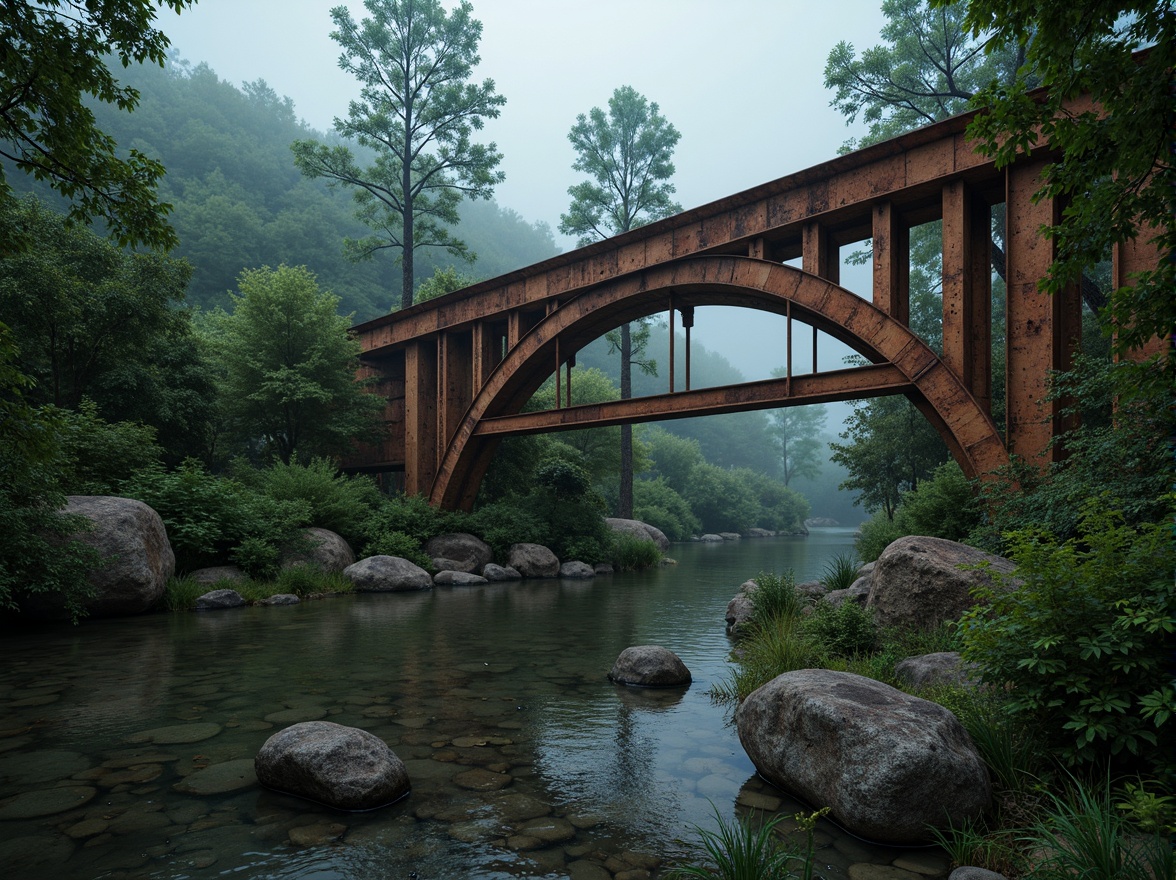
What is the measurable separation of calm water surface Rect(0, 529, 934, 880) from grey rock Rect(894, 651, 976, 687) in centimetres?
163

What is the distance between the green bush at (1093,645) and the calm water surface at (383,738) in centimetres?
121

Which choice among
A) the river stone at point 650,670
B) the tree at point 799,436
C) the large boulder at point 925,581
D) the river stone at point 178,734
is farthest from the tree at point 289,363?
the tree at point 799,436

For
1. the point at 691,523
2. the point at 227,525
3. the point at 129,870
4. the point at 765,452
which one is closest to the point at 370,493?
the point at 227,525

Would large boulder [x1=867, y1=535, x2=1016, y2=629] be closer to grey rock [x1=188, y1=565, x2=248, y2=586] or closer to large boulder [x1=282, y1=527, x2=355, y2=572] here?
grey rock [x1=188, y1=565, x2=248, y2=586]

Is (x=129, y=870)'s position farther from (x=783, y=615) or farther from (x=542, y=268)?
(x=542, y=268)

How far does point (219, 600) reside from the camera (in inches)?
502

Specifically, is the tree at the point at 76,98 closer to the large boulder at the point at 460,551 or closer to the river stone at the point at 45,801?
the river stone at the point at 45,801

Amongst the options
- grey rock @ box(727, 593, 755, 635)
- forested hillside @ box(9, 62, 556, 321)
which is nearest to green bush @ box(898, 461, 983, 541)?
grey rock @ box(727, 593, 755, 635)

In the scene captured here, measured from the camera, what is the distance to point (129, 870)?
361 cm

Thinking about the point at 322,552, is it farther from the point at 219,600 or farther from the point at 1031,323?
the point at 1031,323

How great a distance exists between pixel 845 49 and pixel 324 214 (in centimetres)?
4268

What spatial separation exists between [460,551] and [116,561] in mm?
9589

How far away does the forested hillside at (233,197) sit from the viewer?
147 feet

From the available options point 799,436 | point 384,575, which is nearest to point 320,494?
point 384,575
